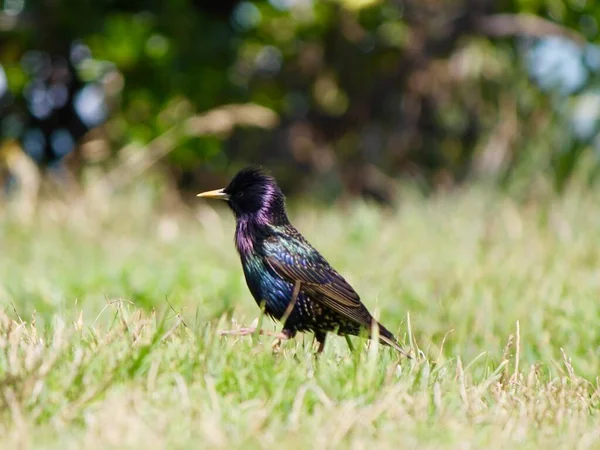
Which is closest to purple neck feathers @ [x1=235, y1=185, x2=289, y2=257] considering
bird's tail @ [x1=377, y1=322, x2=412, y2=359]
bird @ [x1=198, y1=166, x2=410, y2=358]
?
bird @ [x1=198, y1=166, x2=410, y2=358]

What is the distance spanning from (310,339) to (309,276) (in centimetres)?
136

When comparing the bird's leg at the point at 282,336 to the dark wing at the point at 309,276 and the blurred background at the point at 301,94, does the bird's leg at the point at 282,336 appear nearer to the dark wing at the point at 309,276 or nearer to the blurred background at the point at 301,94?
the dark wing at the point at 309,276

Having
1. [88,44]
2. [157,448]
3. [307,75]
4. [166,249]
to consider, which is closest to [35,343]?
[157,448]

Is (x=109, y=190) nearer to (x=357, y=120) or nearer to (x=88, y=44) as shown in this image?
(x=88, y=44)

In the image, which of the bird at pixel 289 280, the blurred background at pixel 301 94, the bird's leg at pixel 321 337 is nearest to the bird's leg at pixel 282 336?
the bird at pixel 289 280

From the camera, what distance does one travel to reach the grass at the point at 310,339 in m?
2.70

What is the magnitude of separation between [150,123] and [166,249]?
2999 mm

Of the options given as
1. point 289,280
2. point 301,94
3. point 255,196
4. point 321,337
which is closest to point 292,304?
point 289,280

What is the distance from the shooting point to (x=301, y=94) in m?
12.6

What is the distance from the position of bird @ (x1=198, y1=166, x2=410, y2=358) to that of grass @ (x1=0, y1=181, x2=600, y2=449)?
10 centimetres

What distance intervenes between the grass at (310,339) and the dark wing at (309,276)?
0.18 meters

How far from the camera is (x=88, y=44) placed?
1025 cm

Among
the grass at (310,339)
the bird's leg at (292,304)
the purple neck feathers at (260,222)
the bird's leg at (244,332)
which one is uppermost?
the purple neck feathers at (260,222)

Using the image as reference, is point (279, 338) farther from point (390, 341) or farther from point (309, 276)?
point (390, 341)
